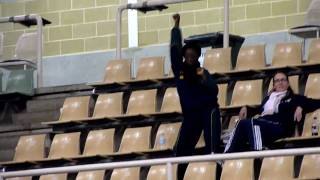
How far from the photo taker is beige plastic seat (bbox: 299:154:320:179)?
26.3 ft

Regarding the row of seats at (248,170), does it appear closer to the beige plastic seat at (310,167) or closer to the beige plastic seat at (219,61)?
the beige plastic seat at (310,167)

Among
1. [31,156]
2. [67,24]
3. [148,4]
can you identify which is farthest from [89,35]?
[31,156]

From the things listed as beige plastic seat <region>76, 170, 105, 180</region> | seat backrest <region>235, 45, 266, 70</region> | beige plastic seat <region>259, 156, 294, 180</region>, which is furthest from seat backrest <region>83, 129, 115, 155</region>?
beige plastic seat <region>259, 156, 294, 180</region>

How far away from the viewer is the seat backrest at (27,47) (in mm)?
11516

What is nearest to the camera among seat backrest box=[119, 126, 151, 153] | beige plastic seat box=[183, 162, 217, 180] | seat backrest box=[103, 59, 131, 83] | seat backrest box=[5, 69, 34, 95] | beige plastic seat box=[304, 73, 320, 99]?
beige plastic seat box=[183, 162, 217, 180]

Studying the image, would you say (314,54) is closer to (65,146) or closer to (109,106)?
(109,106)

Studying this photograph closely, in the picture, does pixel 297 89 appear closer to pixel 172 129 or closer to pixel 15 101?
pixel 172 129

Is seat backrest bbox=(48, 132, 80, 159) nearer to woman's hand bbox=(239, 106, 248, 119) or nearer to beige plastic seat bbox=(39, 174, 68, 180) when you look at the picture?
beige plastic seat bbox=(39, 174, 68, 180)

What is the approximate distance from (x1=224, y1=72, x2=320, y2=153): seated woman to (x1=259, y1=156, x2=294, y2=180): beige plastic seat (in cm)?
19

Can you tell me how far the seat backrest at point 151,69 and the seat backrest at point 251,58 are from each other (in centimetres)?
74

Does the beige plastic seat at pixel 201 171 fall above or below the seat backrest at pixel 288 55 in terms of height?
below

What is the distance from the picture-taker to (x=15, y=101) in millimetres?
10695

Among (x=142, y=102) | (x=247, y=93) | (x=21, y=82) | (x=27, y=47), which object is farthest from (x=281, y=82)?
(x=27, y=47)

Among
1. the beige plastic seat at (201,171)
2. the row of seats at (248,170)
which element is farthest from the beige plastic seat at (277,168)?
the beige plastic seat at (201,171)
